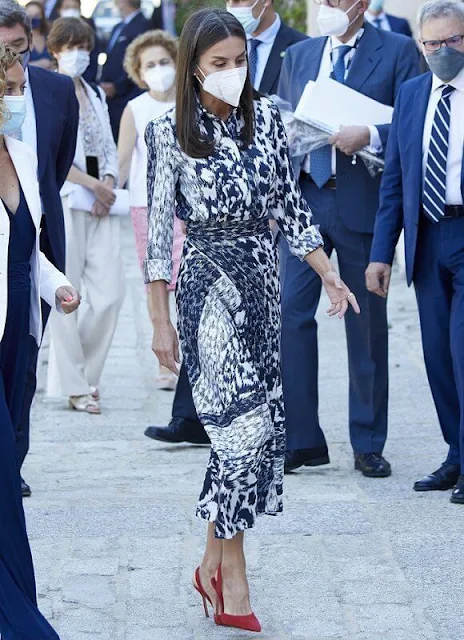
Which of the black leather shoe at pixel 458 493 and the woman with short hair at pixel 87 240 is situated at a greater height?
the woman with short hair at pixel 87 240

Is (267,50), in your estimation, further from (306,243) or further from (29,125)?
(306,243)

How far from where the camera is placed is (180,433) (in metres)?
7.44

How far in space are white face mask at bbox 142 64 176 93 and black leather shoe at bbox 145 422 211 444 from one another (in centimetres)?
234

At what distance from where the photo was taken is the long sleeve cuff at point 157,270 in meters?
4.76

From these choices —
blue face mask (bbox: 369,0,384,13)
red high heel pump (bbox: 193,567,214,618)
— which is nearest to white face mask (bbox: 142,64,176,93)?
blue face mask (bbox: 369,0,384,13)

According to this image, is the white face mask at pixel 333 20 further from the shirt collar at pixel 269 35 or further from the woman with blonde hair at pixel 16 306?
the woman with blonde hair at pixel 16 306

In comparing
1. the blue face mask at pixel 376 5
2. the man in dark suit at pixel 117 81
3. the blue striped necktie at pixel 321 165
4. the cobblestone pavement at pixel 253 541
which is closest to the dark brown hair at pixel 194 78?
the cobblestone pavement at pixel 253 541

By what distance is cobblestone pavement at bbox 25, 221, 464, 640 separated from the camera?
15.7 ft

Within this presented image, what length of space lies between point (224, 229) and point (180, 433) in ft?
9.19

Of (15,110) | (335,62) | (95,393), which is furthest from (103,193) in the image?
(15,110)

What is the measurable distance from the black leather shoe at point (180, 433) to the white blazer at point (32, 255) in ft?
8.15

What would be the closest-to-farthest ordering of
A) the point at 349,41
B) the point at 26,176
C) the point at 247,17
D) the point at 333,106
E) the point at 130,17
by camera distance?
the point at 26,176
the point at 333,106
the point at 349,41
the point at 247,17
the point at 130,17

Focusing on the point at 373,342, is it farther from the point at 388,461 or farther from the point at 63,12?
the point at 63,12

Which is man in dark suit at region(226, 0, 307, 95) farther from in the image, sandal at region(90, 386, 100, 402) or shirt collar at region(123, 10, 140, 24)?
shirt collar at region(123, 10, 140, 24)
